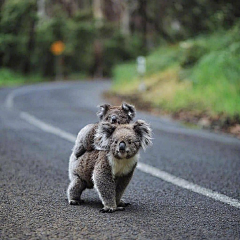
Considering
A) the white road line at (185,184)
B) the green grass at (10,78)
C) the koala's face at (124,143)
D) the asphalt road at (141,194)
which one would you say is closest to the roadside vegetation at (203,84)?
the asphalt road at (141,194)

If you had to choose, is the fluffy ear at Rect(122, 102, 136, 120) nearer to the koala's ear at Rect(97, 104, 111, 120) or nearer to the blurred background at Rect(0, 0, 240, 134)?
the koala's ear at Rect(97, 104, 111, 120)

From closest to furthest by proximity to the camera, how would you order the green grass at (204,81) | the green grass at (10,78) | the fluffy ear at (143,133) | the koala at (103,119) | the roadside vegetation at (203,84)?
the fluffy ear at (143,133)
the koala at (103,119)
the roadside vegetation at (203,84)
the green grass at (204,81)
the green grass at (10,78)

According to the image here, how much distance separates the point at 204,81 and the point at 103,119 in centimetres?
A: 935

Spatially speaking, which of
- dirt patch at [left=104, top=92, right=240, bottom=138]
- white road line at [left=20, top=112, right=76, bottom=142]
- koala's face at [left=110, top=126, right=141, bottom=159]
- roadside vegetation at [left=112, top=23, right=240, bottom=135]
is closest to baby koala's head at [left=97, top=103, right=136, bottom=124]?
koala's face at [left=110, top=126, right=141, bottom=159]

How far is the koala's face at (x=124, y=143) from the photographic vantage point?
3843mm

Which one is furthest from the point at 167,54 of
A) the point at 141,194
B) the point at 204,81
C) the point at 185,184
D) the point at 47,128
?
the point at 141,194

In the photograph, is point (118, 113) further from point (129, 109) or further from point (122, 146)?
point (122, 146)

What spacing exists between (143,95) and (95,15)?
27.2m

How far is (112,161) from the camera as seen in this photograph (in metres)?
4.05

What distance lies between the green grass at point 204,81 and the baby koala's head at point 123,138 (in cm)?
676

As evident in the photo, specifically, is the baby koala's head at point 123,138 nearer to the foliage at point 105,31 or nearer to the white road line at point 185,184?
the white road line at point 185,184

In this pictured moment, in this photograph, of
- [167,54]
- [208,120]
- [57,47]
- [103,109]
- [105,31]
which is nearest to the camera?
[103,109]

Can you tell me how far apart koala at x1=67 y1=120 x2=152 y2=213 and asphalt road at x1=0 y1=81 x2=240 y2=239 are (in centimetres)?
15

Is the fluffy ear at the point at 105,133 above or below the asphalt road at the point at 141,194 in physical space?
above
